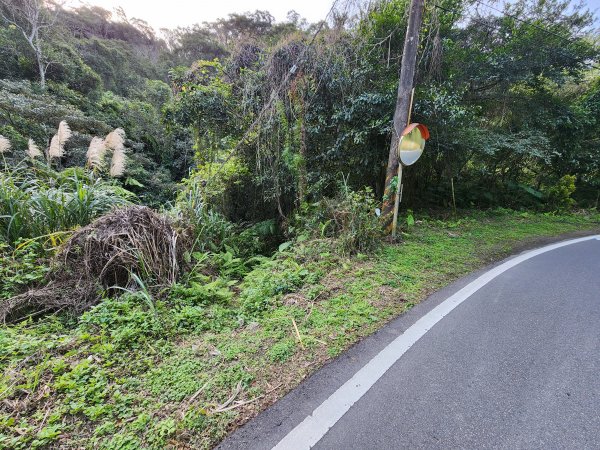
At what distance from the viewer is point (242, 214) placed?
25.5 ft

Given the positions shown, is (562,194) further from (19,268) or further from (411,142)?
(19,268)

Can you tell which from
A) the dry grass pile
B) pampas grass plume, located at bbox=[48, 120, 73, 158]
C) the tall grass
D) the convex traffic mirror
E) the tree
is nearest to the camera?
the dry grass pile

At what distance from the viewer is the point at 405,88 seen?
4.72 m

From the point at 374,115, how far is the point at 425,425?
5602 millimetres

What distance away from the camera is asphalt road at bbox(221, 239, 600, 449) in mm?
1495

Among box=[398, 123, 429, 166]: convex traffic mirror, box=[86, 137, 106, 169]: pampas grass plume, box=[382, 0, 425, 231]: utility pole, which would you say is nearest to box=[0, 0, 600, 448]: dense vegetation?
box=[86, 137, 106, 169]: pampas grass plume

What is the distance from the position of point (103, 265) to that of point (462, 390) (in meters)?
3.45

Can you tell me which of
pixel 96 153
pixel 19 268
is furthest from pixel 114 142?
pixel 19 268

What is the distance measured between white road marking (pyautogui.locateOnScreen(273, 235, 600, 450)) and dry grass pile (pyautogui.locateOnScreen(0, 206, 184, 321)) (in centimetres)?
208

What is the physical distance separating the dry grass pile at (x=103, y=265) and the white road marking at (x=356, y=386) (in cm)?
208

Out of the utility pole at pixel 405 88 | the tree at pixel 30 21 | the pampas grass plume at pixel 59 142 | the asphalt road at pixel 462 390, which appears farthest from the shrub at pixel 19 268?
the tree at pixel 30 21

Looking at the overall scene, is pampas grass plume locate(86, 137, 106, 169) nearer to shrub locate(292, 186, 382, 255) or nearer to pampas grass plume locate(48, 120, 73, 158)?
pampas grass plume locate(48, 120, 73, 158)

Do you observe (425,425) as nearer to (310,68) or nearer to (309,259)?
(309,259)

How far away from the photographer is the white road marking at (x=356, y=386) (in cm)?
148
